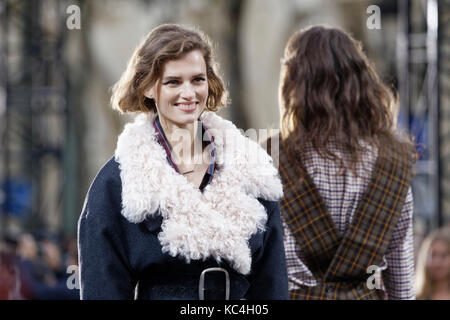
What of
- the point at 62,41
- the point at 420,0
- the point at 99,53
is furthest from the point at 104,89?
the point at 420,0

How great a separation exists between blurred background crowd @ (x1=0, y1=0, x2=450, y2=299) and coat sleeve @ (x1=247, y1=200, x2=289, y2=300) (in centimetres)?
316

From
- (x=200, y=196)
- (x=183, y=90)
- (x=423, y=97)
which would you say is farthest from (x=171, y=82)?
(x=423, y=97)

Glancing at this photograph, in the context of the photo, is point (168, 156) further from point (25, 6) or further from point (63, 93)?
point (25, 6)

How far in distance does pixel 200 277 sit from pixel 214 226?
5.3 inches

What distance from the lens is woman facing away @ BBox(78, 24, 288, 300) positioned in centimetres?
177

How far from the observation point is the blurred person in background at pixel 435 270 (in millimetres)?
3191

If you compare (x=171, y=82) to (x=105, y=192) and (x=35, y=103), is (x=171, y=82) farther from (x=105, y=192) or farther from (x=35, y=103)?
(x=35, y=103)

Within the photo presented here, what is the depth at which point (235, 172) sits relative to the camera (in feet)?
6.17

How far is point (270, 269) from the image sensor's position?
1869 millimetres

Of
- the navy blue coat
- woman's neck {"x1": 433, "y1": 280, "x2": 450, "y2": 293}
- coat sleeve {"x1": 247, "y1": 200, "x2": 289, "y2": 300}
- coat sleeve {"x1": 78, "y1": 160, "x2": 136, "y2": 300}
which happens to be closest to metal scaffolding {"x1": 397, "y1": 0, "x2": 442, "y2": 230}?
woman's neck {"x1": 433, "y1": 280, "x2": 450, "y2": 293}

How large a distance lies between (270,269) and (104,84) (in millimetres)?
10212

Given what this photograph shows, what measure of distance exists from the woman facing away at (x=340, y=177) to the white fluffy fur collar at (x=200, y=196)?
1.18 ft

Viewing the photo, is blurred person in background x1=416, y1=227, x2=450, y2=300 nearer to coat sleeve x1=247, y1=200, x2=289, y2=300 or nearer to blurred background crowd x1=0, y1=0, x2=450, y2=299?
coat sleeve x1=247, y1=200, x2=289, y2=300

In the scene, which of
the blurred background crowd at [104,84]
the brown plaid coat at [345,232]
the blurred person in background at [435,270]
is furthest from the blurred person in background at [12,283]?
the brown plaid coat at [345,232]
